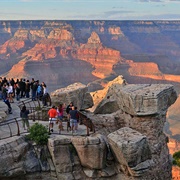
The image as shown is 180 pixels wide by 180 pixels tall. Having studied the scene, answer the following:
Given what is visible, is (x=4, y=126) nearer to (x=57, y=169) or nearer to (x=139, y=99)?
(x=57, y=169)

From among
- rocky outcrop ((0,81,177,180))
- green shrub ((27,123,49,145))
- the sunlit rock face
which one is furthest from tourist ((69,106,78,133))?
the sunlit rock face

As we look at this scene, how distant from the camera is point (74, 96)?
20516mm

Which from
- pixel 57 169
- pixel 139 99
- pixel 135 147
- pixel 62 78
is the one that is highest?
pixel 139 99

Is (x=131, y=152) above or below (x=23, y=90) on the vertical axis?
below

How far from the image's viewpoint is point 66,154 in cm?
1494

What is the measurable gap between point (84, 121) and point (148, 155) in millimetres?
4376

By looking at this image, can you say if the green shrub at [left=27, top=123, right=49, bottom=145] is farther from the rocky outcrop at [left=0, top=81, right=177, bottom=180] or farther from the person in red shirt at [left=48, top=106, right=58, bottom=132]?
the person in red shirt at [left=48, top=106, right=58, bottom=132]

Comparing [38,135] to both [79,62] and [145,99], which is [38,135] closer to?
[145,99]

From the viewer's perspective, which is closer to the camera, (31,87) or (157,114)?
(157,114)

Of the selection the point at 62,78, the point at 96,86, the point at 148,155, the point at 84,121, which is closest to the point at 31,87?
the point at 84,121

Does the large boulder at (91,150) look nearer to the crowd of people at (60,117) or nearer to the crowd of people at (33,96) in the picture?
the crowd of people at (60,117)

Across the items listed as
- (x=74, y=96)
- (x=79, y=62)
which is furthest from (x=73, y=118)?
(x=79, y=62)

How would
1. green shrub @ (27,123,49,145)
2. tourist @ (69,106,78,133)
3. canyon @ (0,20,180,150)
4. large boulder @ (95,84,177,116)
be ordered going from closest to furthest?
green shrub @ (27,123,49,145), tourist @ (69,106,78,133), large boulder @ (95,84,177,116), canyon @ (0,20,180,150)

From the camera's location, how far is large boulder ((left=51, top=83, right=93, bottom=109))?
20109mm
